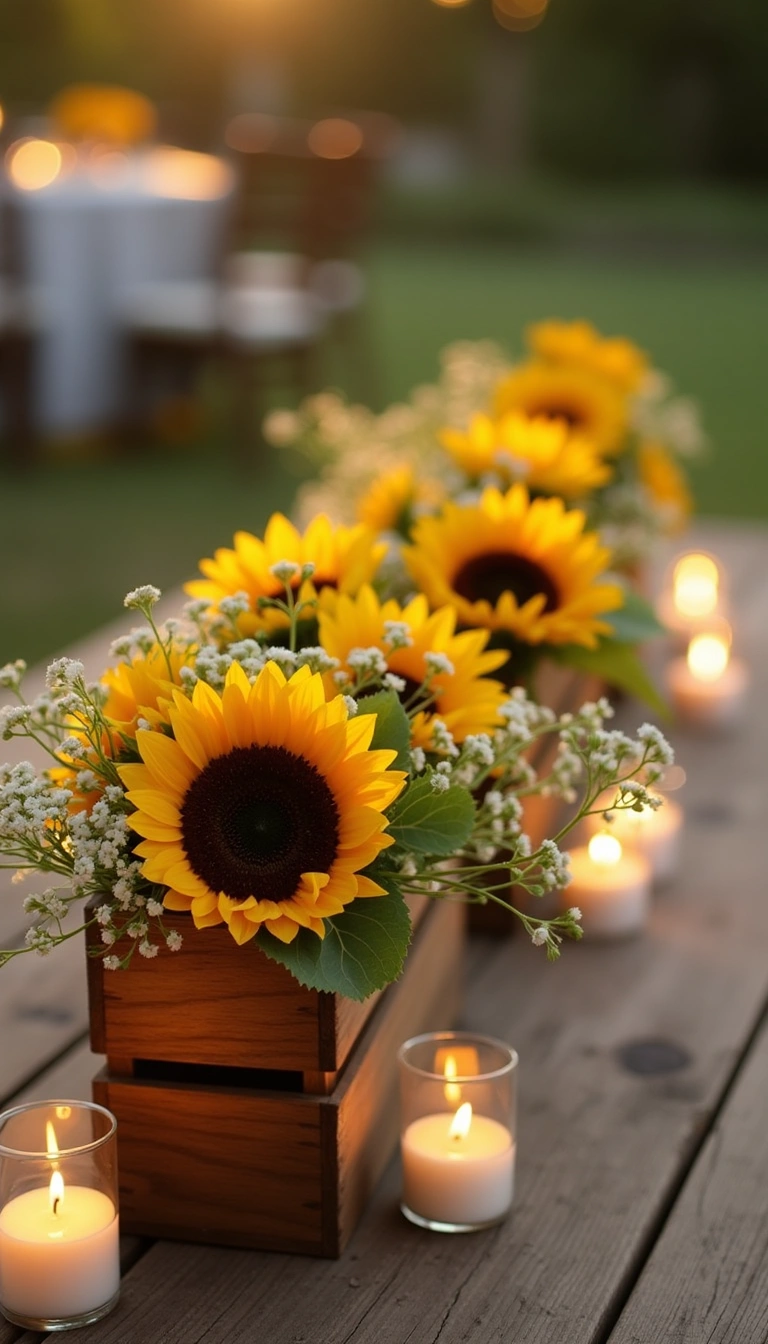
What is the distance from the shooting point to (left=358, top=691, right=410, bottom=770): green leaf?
3.03 feet

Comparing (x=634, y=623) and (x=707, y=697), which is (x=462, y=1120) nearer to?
(x=634, y=623)

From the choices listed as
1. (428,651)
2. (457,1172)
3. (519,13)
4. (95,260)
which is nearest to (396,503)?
(428,651)

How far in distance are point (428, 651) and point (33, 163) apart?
500 centimetres

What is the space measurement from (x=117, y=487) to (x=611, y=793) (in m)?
3.84

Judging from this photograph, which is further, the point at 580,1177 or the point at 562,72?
the point at 562,72

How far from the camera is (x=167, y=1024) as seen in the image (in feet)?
3.06

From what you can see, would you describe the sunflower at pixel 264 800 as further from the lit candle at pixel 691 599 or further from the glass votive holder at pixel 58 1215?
the lit candle at pixel 691 599

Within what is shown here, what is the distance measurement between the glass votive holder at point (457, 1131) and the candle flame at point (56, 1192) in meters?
0.21

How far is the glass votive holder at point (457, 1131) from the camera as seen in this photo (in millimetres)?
966

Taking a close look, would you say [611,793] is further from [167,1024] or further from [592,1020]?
[167,1024]

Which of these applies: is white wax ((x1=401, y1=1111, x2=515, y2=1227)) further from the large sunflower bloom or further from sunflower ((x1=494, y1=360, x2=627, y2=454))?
the large sunflower bloom

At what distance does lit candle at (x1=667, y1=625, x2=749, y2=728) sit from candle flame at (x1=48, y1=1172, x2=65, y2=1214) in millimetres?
1153

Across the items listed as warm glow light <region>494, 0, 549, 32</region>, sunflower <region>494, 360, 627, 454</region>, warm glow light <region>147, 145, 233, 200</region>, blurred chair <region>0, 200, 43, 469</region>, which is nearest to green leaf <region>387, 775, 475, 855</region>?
sunflower <region>494, 360, 627, 454</region>

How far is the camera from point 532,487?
5.27 feet
